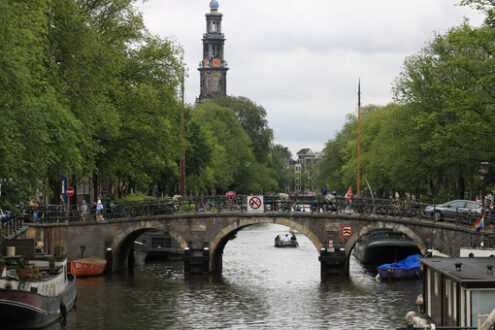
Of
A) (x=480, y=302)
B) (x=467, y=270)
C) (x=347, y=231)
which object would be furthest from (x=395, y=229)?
(x=480, y=302)

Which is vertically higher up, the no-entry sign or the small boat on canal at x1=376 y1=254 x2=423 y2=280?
the no-entry sign

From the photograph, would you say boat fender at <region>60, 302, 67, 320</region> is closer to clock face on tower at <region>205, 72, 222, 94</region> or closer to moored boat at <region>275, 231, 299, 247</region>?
moored boat at <region>275, 231, 299, 247</region>

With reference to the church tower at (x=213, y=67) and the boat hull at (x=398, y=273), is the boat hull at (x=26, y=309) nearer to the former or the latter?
the boat hull at (x=398, y=273)

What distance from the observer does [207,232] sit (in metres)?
45.8

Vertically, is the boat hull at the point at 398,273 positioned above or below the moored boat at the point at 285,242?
below

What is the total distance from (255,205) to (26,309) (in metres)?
20.1

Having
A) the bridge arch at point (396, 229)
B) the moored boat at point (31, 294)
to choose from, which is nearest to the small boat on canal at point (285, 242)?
the bridge arch at point (396, 229)

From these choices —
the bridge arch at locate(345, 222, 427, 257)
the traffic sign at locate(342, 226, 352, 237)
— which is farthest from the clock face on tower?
the bridge arch at locate(345, 222, 427, 257)

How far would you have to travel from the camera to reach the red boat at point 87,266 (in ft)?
142

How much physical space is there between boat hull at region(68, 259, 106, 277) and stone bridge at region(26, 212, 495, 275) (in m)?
1.62

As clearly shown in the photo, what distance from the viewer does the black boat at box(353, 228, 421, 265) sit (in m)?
50.3

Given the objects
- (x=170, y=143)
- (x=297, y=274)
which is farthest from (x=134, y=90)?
(x=297, y=274)

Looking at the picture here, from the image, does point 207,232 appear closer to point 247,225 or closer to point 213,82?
point 247,225

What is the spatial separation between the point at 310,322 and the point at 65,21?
18.8 metres
